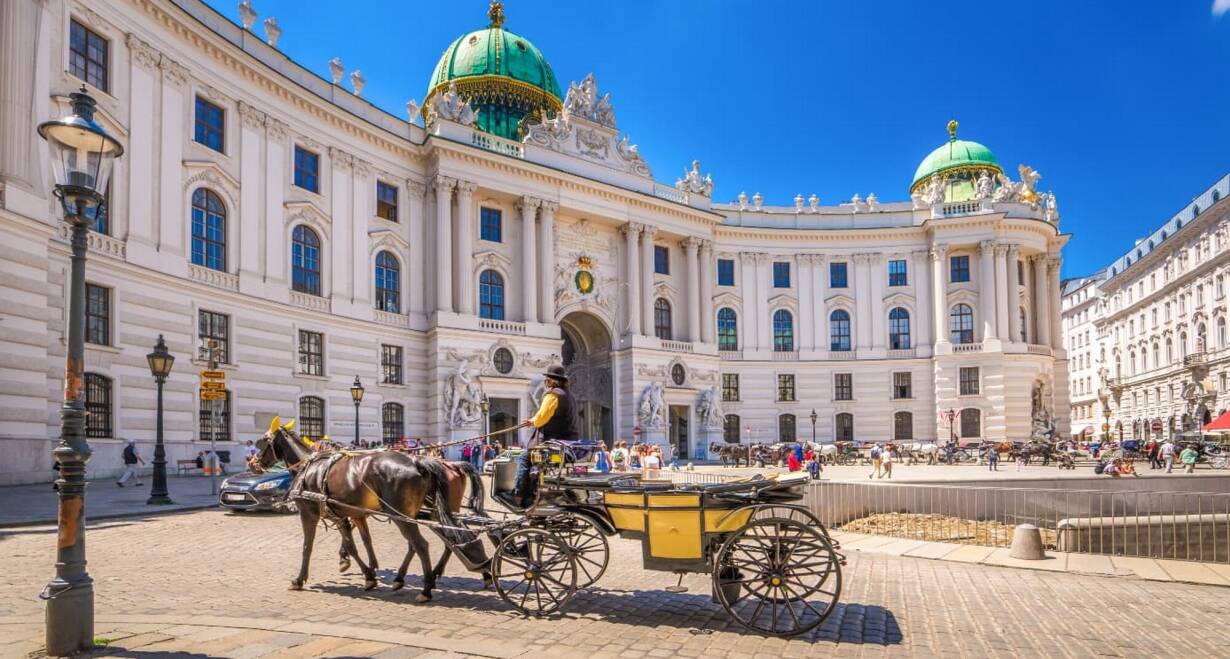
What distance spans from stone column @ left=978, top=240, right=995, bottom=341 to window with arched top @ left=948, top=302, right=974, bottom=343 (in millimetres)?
912

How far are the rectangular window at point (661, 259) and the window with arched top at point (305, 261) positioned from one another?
2128cm

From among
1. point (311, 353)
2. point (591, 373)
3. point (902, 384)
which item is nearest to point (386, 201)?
point (311, 353)

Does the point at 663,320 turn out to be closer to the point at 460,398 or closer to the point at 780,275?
the point at 780,275

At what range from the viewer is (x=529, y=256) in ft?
136

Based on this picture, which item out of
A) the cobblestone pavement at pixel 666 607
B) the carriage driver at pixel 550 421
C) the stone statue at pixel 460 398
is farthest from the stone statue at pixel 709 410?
the carriage driver at pixel 550 421

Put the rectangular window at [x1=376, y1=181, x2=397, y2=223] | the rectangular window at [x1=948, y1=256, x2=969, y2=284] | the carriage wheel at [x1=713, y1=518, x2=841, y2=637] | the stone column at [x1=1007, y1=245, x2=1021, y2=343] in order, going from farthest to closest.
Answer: the rectangular window at [x1=948, y1=256, x2=969, y2=284]
the stone column at [x1=1007, y1=245, x2=1021, y2=343]
the rectangular window at [x1=376, y1=181, x2=397, y2=223]
the carriage wheel at [x1=713, y1=518, x2=841, y2=637]

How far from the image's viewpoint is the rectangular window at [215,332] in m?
27.8

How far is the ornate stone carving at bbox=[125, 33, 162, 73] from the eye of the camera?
84.4ft

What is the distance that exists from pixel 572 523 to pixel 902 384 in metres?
49.4

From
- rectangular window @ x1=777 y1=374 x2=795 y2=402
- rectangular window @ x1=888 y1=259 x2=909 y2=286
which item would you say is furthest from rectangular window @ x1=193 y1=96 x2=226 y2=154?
rectangular window @ x1=888 y1=259 x2=909 y2=286

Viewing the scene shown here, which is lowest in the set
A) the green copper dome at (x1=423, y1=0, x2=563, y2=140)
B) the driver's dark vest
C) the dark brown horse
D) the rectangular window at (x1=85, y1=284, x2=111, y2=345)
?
the dark brown horse

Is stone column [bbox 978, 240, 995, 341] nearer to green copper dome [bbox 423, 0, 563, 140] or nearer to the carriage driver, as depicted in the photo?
green copper dome [bbox 423, 0, 563, 140]

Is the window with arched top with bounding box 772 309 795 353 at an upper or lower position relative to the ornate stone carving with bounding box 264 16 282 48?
lower

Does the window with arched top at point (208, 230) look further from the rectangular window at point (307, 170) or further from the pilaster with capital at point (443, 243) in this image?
the pilaster with capital at point (443, 243)
